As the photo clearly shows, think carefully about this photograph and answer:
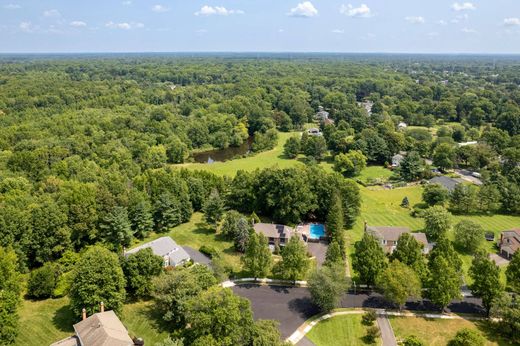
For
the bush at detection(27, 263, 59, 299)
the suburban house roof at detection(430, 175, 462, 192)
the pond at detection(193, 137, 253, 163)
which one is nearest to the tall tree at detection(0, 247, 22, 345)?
the bush at detection(27, 263, 59, 299)

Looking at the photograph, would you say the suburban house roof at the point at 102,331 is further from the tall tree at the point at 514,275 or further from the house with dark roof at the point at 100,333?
the tall tree at the point at 514,275

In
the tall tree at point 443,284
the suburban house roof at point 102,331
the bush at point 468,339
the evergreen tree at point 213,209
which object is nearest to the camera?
the suburban house roof at point 102,331

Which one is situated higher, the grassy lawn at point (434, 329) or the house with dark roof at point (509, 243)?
the house with dark roof at point (509, 243)

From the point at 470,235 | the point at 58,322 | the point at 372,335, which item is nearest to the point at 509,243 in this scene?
the point at 470,235

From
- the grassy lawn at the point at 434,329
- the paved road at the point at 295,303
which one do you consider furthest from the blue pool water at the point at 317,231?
the grassy lawn at the point at 434,329

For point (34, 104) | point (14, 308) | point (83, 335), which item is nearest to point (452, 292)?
point (83, 335)

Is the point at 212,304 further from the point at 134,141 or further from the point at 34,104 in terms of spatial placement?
the point at 34,104

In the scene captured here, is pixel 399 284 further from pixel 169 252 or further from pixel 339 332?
pixel 169 252
